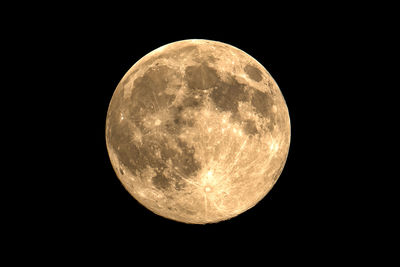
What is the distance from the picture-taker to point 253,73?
14.3ft

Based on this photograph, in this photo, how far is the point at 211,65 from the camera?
416 centimetres

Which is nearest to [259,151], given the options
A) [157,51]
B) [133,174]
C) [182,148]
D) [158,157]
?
[182,148]

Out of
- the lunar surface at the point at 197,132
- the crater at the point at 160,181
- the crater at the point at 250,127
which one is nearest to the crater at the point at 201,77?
the lunar surface at the point at 197,132

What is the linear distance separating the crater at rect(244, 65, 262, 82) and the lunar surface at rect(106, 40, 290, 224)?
2 centimetres

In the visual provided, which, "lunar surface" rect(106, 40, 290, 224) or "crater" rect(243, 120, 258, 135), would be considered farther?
"crater" rect(243, 120, 258, 135)

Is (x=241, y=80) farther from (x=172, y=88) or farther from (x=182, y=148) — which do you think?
(x=182, y=148)

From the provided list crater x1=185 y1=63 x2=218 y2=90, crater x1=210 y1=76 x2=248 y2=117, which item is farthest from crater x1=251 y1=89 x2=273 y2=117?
crater x1=185 y1=63 x2=218 y2=90

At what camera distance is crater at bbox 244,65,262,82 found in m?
4.31

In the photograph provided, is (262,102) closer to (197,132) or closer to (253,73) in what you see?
(253,73)

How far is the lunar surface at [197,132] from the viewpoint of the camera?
12.8 feet

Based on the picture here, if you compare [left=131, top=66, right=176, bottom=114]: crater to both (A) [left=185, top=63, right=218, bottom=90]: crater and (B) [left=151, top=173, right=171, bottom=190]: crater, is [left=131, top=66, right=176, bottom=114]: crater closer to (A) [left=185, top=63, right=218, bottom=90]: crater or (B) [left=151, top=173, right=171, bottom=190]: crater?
(A) [left=185, top=63, right=218, bottom=90]: crater

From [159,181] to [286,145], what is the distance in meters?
1.71

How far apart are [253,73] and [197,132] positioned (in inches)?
44.4

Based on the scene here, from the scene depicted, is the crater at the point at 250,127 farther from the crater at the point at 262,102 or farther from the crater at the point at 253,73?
the crater at the point at 253,73
